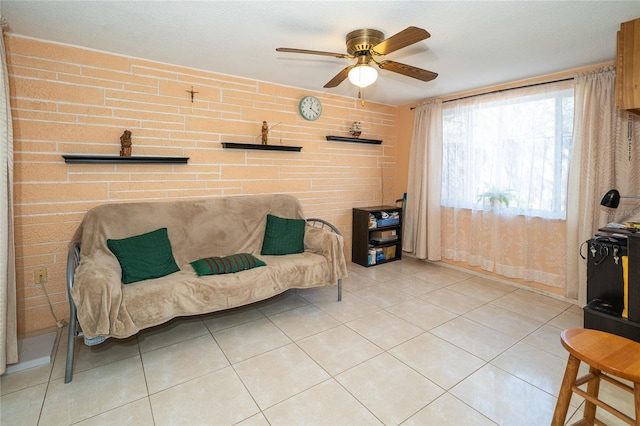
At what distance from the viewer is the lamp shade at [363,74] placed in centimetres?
211

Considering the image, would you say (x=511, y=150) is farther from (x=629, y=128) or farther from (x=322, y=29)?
(x=322, y=29)

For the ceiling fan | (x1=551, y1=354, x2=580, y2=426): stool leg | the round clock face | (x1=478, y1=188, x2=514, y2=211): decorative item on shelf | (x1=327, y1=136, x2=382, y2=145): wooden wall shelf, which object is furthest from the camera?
(x1=327, y1=136, x2=382, y2=145): wooden wall shelf

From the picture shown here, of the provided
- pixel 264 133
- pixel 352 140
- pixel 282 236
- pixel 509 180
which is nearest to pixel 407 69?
pixel 264 133

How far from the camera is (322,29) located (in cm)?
222

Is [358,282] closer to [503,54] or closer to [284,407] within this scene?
[284,407]

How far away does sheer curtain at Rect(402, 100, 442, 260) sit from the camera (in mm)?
4246

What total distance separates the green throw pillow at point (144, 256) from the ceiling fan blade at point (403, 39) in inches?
86.7

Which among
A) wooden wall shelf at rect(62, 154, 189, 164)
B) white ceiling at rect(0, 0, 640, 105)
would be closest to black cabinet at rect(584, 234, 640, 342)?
white ceiling at rect(0, 0, 640, 105)

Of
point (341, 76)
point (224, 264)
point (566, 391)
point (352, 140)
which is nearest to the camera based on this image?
point (566, 391)

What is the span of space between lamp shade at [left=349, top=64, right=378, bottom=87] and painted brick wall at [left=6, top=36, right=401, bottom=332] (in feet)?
5.53

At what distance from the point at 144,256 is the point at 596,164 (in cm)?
396

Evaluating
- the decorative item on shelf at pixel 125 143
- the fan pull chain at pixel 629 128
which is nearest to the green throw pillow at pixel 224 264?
the decorative item on shelf at pixel 125 143

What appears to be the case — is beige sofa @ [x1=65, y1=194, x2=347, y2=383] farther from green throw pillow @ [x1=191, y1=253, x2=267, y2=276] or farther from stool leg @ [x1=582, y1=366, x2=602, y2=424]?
stool leg @ [x1=582, y1=366, x2=602, y2=424]

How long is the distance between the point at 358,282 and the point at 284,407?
6.85 feet
